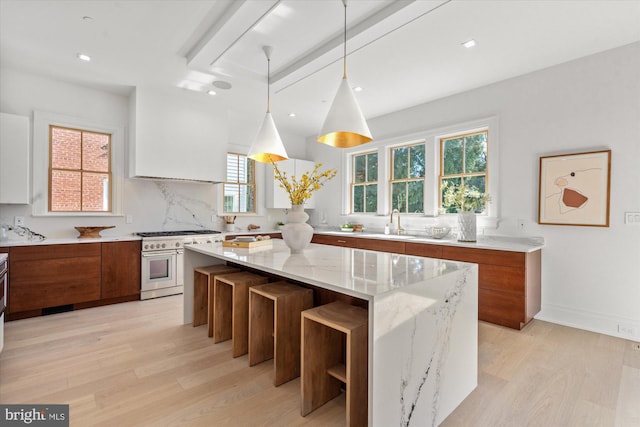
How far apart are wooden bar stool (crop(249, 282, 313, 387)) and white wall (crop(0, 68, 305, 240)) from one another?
9.68 feet

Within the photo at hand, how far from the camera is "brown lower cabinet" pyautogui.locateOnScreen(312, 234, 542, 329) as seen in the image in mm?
2984

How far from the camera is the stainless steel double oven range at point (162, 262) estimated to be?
3.93 m

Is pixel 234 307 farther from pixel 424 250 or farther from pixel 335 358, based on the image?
pixel 424 250

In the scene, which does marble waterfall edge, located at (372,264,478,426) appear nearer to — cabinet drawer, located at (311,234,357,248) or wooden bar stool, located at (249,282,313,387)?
wooden bar stool, located at (249,282,313,387)

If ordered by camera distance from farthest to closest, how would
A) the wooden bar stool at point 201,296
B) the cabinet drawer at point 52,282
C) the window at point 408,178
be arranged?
the window at point 408,178 → the cabinet drawer at point 52,282 → the wooden bar stool at point 201,296

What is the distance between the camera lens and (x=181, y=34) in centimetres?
274

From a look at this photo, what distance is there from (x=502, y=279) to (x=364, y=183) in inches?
111

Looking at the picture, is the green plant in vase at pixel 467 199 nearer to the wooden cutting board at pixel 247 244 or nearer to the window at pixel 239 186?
the wooden cutting board at pixel 247 244

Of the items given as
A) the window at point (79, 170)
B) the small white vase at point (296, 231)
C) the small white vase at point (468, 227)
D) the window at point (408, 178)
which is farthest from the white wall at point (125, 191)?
the small white vase at point (468, 227)

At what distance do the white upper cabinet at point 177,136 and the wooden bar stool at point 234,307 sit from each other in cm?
223

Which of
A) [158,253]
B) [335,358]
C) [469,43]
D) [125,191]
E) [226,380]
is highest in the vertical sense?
[469,43]

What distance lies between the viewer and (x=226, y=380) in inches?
82.4

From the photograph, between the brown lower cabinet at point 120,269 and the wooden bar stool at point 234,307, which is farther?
the brown lower cabinet at point 120,269

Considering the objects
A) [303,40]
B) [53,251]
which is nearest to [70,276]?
[53,251]
